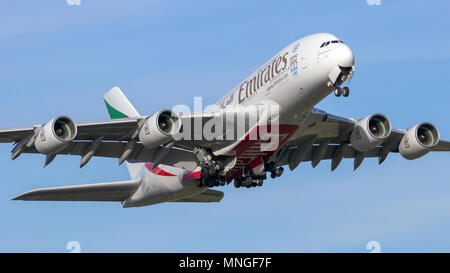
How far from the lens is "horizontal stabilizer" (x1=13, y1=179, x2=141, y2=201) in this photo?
44.9 metres

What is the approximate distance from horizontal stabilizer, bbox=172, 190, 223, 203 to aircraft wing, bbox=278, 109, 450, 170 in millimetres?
5179

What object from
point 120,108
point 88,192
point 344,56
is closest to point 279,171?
point 344,56

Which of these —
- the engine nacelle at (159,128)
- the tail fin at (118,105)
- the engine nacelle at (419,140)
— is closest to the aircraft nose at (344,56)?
the engine nacelle at (159,128)

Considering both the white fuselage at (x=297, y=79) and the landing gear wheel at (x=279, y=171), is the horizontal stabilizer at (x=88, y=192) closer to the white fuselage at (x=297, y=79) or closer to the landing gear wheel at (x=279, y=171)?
the white fuselage at (x=297, y=79)

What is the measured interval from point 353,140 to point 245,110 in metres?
7.76

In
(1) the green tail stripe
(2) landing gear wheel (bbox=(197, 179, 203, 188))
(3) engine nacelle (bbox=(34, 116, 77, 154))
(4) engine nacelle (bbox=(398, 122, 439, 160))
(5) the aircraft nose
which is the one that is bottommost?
(3) engine nacelle (bbox=(34, 116, 77, 154))

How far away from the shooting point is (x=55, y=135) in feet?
127

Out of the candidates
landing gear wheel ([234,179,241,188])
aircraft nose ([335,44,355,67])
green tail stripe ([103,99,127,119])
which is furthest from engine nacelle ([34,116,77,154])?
green tail stripe ([103,99,127,119])

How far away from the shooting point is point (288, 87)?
131 feet

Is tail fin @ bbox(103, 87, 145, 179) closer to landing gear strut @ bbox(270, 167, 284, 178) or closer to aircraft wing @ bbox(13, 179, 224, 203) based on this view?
aircraft wing @ bbox(13, 179, 224, 203)

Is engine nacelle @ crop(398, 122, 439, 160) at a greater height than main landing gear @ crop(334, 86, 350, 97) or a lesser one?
greater

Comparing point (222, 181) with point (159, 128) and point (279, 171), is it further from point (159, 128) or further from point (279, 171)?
point (159, 128)

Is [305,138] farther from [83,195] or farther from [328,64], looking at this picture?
[83,195]

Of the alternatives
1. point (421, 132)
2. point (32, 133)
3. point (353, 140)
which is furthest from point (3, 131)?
point (421, 132)
